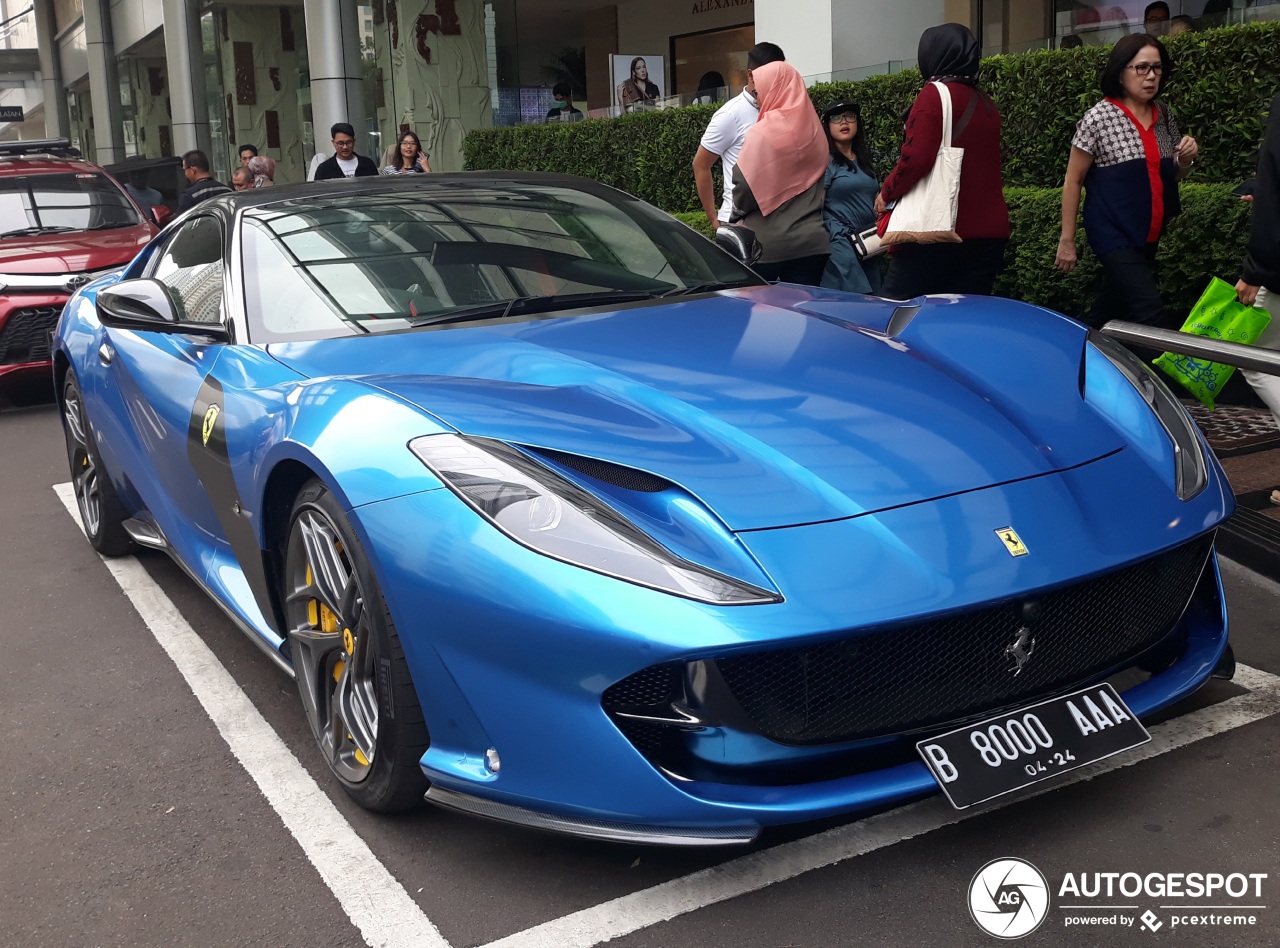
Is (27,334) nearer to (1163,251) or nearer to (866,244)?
(866,244)

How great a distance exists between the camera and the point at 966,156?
5402 mm

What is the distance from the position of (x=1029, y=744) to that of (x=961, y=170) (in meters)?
3.48

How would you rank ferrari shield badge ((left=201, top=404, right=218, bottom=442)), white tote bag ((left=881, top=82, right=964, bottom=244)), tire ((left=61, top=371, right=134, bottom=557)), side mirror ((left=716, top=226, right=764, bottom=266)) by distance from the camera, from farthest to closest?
white tote bag ((left=881, top=82, right=964, bottom=244)) → tire ((left=61, top=371, right=134, bottom=557)) → side mirror ((left=716, top=226, right=764, bottom=266)) → ferrari shield badge ((left=201, top=404, right=218, bottom=442))

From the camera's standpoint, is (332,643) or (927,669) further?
(332,643)

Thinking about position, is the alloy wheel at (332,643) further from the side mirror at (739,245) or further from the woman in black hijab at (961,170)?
the woman in black hijab at (961,170)

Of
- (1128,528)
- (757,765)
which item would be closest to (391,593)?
(757,765)

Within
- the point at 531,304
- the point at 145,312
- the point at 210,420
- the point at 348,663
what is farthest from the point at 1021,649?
the point at 145,312

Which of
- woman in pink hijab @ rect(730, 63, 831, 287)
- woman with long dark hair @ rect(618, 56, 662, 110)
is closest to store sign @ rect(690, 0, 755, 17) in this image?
woman with long dark hair @ rect(618, 56, 662, 110)

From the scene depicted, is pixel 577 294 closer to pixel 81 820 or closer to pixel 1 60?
pixel 81 820

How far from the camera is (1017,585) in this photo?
2.36m

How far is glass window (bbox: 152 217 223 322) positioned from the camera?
3827mm

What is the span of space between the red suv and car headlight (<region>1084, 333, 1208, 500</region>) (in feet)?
23.2

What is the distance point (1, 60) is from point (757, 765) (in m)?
50.5

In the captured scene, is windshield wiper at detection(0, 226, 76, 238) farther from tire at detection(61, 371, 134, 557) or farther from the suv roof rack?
tire at detection(61, 371, 134, 557)
